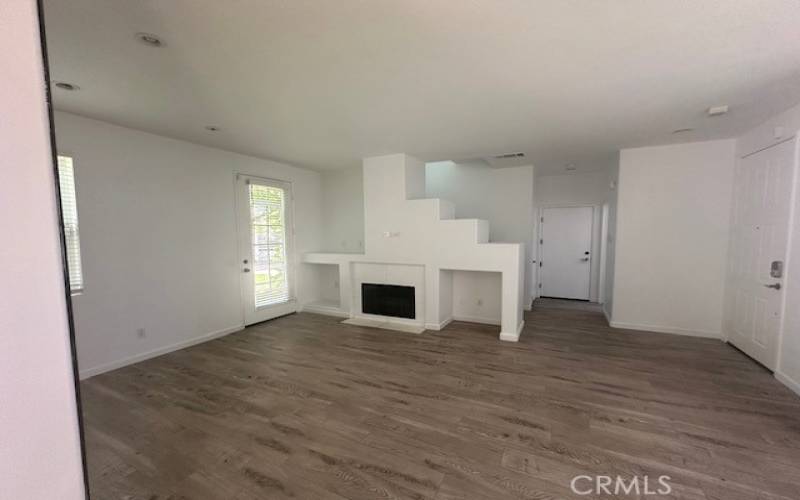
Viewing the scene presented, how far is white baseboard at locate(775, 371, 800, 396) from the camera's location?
9.32 feet

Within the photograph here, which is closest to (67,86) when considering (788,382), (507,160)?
(507,160)

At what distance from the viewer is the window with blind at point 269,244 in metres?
5.00

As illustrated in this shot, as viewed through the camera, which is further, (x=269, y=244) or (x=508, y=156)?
(x=269, y=244)

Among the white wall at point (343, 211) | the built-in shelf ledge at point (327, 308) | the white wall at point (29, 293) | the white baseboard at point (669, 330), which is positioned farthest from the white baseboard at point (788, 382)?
the white wall at point (343, 211)

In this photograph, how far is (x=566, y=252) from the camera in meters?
6.79

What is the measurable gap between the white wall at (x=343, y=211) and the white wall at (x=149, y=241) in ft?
4.88

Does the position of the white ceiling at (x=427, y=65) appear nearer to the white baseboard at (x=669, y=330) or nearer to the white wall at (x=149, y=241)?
the white wall at (x=149, y=241)

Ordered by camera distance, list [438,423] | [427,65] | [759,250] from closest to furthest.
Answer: [427,65] → [438,423] → [759,250]

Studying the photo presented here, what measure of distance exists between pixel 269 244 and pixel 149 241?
166 cm

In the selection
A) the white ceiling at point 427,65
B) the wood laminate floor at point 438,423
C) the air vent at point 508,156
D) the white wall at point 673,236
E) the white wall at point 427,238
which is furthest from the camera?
the air vent at point 508,156

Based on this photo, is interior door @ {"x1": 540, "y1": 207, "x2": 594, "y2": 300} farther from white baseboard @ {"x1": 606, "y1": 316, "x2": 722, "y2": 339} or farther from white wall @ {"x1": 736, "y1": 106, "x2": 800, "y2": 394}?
white wall @ {"x1": 736, "y1": 106, "x2": 800, "y2": 394}

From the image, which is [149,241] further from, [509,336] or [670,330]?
[670,330]
